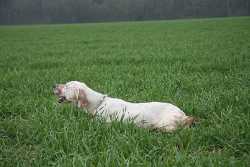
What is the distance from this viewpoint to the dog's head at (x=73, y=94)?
5.55 meters

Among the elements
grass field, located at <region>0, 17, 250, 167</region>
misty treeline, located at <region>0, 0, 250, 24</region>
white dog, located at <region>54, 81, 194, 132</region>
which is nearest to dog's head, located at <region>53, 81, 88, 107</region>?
white dog, located at <region>54, 81, 194, 132</region>

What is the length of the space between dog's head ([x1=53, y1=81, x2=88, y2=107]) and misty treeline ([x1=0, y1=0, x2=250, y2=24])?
328 feet

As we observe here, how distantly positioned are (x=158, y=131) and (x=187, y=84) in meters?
2.94

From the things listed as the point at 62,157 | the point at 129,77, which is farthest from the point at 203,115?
the point at 129,77

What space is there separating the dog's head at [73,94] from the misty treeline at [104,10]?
100 metres

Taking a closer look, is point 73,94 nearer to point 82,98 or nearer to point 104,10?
point 82,98

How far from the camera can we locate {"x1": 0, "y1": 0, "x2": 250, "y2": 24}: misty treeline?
106 m

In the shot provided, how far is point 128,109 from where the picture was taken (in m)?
5.05

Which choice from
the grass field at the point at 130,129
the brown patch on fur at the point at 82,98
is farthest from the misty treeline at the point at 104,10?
the brown patch on fur at the point at 82,98

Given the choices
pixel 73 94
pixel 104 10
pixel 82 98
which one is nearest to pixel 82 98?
pixel 82 98

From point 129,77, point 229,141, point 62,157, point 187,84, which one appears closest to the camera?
point 62,157

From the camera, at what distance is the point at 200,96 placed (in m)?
6.38

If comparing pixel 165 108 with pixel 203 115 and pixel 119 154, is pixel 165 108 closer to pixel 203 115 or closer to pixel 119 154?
pixel 203 115

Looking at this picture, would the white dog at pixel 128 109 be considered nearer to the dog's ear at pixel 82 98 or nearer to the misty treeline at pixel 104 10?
the dog's ear at pixel 82 98
